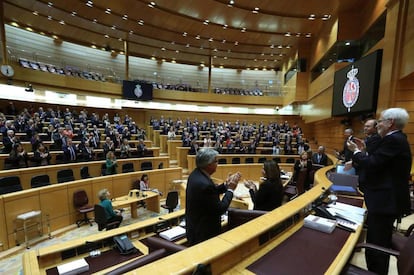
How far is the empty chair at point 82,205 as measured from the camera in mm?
4652

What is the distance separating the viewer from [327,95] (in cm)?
949

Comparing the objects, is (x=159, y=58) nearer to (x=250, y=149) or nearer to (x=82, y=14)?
(x=82, y=14)

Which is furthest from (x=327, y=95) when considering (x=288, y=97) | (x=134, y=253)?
(x=134, y=253)

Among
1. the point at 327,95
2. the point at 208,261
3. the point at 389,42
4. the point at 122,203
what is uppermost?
the point at 389,42

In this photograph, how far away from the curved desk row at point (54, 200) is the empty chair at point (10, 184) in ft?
1.75

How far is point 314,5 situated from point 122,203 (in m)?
10.1

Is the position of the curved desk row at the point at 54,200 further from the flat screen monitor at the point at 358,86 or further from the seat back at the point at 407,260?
the flat screen monitor at the point at 358,86

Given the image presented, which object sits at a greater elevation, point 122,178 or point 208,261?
point 208,261

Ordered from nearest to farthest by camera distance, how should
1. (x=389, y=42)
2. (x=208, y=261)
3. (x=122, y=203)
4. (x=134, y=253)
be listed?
(x=208, y=261), (x=134, y=253), (x=122, y=203), (x=389, y=42)

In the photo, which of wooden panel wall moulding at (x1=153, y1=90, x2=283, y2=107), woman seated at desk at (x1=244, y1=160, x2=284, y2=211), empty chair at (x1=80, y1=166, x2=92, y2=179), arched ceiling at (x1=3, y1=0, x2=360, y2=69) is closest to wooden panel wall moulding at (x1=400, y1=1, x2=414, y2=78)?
arched ceiling at (x1=3, y1=0, x2=360, y2=69)

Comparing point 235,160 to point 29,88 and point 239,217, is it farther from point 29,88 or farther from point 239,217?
point 29,88

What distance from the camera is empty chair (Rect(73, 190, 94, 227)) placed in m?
4.65

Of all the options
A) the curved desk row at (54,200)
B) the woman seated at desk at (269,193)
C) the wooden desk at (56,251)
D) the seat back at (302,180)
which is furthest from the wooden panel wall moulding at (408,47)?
the curved desk row at (54,200)

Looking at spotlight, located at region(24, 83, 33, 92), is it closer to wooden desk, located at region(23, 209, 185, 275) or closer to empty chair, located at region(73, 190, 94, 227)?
empty chair, located at region(73, 190, 94, 227)
